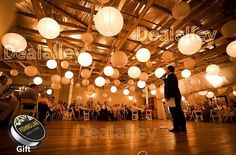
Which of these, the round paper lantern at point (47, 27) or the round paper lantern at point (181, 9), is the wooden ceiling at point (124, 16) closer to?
the round paper lantern at point (181, 9)

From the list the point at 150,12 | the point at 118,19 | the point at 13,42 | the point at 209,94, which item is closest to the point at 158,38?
the point at 150,12

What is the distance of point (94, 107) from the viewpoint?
832 cm

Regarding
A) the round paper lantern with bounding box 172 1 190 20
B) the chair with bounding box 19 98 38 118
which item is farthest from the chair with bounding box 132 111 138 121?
the round paper lantern with bounding box 172 1 190 20

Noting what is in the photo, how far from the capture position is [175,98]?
250 centimetres

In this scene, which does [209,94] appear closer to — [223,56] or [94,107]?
[223,56]

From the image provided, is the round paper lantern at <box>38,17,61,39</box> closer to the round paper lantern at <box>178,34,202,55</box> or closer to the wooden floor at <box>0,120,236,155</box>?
the wooden floor at <box>0,120,236,155</box>

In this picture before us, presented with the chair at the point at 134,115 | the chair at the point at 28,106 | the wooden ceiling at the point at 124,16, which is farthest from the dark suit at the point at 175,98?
the chair at the point at 134,115

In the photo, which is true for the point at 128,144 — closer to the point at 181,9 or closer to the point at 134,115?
the point at 181,9

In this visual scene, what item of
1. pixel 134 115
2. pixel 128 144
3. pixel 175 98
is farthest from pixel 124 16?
pixel 134 115

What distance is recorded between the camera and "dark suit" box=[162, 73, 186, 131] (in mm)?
2488

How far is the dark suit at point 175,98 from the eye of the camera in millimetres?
2488

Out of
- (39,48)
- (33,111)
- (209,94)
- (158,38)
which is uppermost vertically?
(39,48)

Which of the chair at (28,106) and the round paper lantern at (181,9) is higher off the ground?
the round paper lantern at (181,9)

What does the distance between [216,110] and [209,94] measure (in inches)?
46.4
